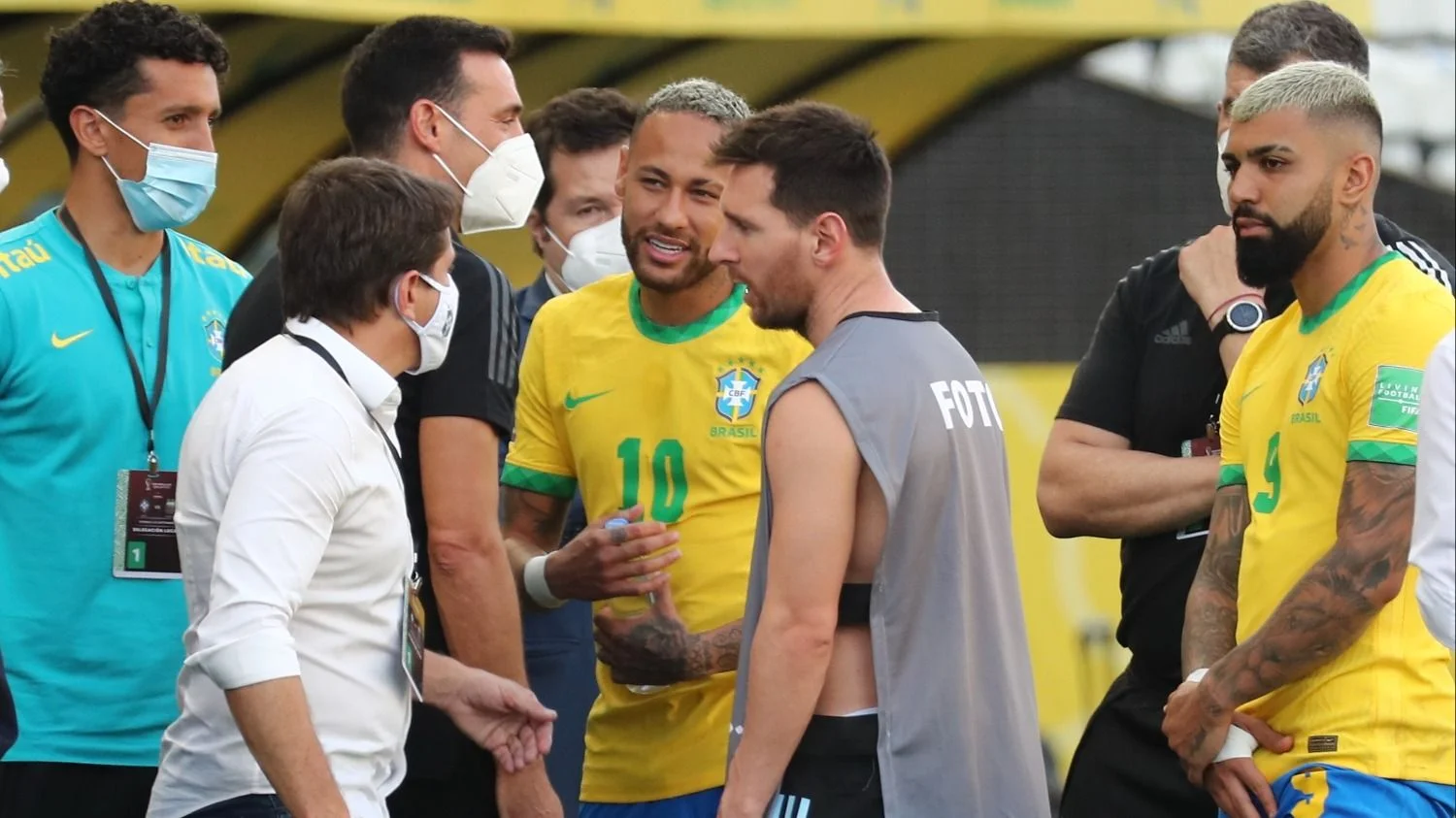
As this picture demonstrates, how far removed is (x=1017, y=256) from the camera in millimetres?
7418

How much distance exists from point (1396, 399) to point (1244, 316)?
0.81 m

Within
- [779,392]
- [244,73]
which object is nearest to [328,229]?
[779,392]

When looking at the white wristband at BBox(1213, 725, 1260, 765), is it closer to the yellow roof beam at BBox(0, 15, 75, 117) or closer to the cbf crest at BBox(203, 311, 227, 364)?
the cbf crest at BBox(203, 311, 227, 364)

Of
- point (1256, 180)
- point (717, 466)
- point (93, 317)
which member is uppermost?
point (1256, 180)

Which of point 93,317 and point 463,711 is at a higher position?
point 93,317

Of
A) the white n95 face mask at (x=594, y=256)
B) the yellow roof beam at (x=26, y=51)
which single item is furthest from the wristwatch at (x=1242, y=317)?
the yellow roof beam at (x=26, y=51)

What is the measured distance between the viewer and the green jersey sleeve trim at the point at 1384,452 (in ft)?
10.1

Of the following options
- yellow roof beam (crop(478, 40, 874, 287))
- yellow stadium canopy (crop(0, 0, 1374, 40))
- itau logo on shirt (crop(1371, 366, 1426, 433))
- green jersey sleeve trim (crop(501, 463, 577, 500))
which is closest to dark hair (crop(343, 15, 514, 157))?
green jersey sleeve trim (crop(501, 463, 577, 500))

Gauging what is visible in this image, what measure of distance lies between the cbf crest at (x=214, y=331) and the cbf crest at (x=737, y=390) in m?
0.94

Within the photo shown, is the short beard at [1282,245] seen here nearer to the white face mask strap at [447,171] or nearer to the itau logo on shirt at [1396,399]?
the itau logo on shirt at [1396,399]

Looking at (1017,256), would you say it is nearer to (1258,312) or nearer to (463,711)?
(1258,312)

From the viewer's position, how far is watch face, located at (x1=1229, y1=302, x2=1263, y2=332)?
153 inches

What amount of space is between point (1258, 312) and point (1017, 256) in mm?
3544

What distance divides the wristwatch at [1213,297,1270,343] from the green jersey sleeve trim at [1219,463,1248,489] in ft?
1.28
